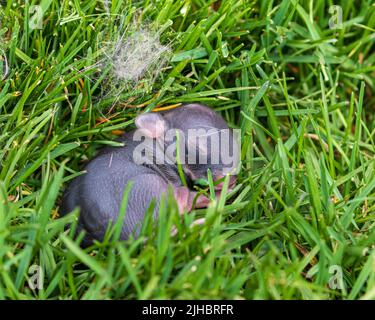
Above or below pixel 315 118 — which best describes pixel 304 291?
below

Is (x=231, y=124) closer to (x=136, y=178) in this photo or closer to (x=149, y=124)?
(x=149, y=124)

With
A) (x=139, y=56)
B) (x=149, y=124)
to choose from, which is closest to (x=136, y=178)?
(x=149, y=124)

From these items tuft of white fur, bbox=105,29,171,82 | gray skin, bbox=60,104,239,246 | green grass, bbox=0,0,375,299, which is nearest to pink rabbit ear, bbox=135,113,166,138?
gray skin, bbox=60,104,239,246

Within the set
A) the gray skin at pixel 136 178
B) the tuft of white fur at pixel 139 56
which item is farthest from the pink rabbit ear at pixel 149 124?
the tuft of white fur at pixel 139 56

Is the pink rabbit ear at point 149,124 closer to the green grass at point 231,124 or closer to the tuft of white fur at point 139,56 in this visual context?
the green grass at point 231,124
